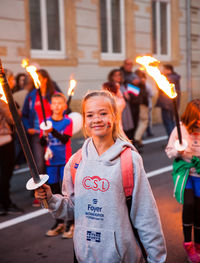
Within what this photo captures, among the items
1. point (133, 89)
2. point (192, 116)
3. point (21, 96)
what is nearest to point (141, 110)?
point (133, 89)

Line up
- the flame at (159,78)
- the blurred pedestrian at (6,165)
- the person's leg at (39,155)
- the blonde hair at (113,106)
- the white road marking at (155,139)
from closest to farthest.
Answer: the blonde hair at (113,106), the flame at (159,78), the blurred pedestrian at (6,165), the person's leg at (39,155), the white road marking at (155,139)

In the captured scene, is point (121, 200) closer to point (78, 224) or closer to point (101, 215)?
point (101, 215)

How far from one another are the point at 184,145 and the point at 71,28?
361 inches

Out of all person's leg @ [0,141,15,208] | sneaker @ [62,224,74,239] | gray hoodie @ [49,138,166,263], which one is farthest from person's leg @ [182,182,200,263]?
person's leg @ [0,141,15,208]

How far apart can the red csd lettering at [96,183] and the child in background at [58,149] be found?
2.16m

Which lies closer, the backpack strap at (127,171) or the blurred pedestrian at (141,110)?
the backpack strap at (127,171)

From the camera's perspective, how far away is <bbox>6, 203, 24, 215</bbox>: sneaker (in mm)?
5380

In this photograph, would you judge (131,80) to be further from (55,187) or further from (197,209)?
(197,209)

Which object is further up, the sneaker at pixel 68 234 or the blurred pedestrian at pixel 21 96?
the blurred pedestrian at pixel 21 96

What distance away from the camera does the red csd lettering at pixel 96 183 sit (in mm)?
2246

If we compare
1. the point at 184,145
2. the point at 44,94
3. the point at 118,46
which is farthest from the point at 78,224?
the point at 118,46

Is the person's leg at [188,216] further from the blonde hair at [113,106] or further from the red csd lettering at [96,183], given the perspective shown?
the red csd lettering at [96,183]

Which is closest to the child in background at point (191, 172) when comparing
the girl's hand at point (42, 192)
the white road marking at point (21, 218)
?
the girl's hand at point (42, 192)

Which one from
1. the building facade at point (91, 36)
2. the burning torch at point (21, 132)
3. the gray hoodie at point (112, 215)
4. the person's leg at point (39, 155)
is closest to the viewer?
the burning torch at point (21, 132)
